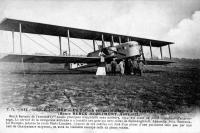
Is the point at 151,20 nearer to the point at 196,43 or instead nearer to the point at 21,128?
the point at 196,43

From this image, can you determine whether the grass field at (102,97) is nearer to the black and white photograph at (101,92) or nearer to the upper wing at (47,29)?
the black and white photograph at (101,92)

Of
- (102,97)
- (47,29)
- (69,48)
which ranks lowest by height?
(102,97)

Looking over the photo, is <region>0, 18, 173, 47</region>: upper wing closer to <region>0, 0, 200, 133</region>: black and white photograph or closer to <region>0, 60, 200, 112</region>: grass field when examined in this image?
<region>0, 0, 200, 133</region>: black and white photograph

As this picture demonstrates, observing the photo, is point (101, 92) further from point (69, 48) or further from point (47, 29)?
point (47, 29)

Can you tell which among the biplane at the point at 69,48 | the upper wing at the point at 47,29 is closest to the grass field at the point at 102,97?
the biplane at the point at 69,48

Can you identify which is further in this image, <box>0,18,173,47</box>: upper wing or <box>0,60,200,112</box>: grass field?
<box>0,18,173,47</box>: upper wing

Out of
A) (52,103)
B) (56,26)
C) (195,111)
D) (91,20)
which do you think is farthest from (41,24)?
(195,111)

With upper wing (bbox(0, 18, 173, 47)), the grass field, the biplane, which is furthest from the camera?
the biplane

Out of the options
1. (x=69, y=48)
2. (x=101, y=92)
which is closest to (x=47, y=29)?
(x=69, y=48)

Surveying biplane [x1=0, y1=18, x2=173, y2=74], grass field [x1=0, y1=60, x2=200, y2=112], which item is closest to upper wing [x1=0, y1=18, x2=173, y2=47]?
biplane [x1=0, y1=18, x2=173, y2=74]

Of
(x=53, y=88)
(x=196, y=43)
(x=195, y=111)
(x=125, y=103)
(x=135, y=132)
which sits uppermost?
(x=196, y=43)

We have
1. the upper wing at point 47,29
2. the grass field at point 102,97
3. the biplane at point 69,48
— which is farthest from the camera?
the biplane at point 69,48
